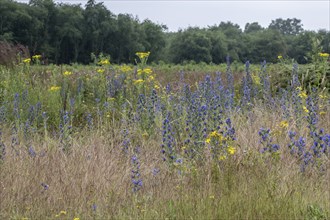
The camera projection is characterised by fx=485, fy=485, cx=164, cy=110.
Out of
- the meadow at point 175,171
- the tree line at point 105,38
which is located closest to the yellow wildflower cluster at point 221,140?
the meadow at point 175,171

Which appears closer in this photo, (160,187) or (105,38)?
(160,187)

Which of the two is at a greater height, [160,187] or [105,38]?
[105,38]

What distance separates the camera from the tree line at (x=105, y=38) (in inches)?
2098

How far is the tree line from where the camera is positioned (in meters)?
53.3

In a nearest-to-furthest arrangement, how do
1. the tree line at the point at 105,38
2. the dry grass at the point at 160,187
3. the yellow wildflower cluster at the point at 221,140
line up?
the dry grass at the point at 160,187 → the yellow wildflower cluster at the point at 221,140 → the tree line at the point at 105,38

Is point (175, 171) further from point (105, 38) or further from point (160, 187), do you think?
point (105, 38)

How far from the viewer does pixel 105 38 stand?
2446 inches

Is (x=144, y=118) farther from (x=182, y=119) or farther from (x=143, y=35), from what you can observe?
(x=143, y=35)

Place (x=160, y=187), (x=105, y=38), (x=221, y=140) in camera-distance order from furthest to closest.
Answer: (x=105, y=38)
(x=221, y=140)
(x=160, y=187)

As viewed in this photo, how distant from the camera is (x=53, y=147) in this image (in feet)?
16.5

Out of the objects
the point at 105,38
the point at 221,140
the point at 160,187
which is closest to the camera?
the point at 160,187

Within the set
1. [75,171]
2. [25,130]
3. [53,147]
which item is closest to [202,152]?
[75,171]

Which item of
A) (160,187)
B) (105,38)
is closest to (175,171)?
(160,187)

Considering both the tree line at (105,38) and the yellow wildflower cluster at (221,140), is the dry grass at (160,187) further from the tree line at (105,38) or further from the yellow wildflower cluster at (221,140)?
the tree line at (105,38)
